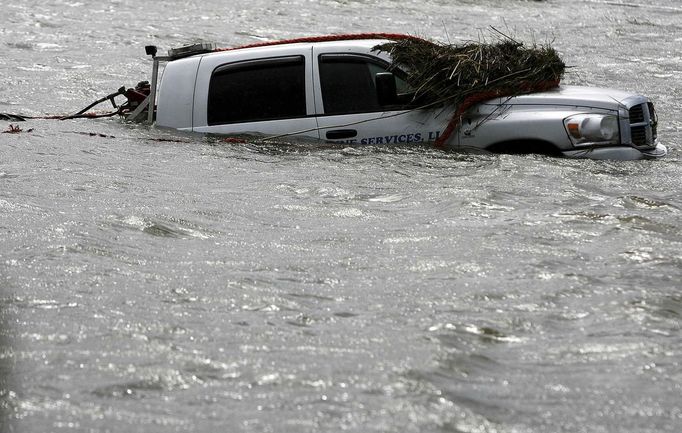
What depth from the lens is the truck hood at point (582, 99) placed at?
1032 centimetres

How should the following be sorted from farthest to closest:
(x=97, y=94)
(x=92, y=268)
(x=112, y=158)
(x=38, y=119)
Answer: (x=97, y=94) < (x=38, y=119) < (x=112, y=158) < (x=92, y=268)

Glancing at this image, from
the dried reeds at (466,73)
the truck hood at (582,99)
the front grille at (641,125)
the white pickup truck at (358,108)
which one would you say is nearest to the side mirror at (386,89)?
the white pickup truck at (358,108)

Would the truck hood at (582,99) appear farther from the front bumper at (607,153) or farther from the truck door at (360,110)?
the truck door at (360,110)

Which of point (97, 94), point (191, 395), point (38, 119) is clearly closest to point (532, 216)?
point (191, 395)

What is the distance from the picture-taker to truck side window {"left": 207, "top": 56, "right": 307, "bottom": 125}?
1109 centimetres

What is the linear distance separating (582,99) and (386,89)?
1.76 metres

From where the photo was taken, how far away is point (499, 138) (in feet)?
34.5

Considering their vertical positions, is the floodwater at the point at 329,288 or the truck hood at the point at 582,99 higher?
the truck hood at the point at 582,99

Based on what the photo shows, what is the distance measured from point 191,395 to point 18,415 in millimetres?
729

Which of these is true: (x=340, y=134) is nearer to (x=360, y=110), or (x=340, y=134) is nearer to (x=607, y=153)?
(x=360, y=110)

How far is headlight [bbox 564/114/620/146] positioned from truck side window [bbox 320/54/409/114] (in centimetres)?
157

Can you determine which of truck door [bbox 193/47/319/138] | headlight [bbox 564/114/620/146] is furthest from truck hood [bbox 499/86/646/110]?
truck door [bbox 193/47/319/138]

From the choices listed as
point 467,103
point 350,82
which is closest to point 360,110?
point 350,82

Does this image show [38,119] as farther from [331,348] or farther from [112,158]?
[331,348]
